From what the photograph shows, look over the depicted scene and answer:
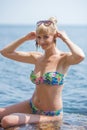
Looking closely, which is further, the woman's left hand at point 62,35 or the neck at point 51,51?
the neck at point 51,51

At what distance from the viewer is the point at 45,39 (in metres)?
6.96

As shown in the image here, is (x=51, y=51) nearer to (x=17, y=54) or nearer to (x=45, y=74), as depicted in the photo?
(x=45, y=74)

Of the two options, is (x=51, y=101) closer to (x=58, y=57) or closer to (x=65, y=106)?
(x=58, y=57)

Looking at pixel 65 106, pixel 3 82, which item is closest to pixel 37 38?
pixel 65 106

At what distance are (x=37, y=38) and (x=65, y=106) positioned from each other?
4.48 m

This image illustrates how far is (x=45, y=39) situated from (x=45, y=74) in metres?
0.67

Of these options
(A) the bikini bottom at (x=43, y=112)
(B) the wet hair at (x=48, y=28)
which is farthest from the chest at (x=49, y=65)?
(A) the bikini bottom at (x=43, y=112)

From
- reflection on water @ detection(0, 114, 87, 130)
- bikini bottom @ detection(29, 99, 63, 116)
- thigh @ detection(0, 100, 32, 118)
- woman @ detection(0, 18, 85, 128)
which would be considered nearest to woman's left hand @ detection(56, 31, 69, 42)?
woman @ detection(0, 18, 85, 128)

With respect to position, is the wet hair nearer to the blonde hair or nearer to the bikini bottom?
the blonde hair

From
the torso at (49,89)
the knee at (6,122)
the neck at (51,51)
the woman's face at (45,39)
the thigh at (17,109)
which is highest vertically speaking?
the woman's face at (45,39)

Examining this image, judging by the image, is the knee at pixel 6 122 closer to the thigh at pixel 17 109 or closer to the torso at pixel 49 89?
the thigh at pixel 17 109

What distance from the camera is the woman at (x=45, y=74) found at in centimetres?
695

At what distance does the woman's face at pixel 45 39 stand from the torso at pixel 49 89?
1.17 ft

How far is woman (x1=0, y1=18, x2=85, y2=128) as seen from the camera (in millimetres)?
6949
